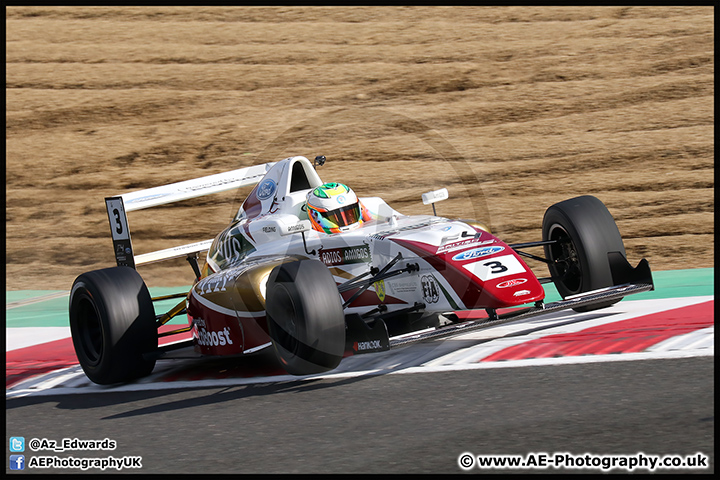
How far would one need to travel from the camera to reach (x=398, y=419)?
4844 mm

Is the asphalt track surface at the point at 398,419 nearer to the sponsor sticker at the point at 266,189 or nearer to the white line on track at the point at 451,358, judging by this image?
Answer: the white line on track at the point at 451,358

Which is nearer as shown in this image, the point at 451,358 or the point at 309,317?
the point at 309,317

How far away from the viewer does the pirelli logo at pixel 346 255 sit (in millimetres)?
6688

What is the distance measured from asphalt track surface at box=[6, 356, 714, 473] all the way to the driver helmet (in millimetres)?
1463

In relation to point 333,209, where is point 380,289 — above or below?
below

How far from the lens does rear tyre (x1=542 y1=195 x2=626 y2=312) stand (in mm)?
6948

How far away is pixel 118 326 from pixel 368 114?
34.9 ft

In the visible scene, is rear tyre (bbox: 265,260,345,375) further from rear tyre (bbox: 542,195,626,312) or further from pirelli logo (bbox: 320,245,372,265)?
rear tyre (bbox: 542,195,626,312)

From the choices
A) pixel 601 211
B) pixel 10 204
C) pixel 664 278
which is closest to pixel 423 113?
pixel 664 278

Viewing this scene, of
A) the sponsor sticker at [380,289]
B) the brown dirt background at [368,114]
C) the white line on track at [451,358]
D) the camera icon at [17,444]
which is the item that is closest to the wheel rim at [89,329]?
the white line on track at [451,358]

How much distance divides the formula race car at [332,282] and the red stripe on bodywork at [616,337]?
0.32 metres

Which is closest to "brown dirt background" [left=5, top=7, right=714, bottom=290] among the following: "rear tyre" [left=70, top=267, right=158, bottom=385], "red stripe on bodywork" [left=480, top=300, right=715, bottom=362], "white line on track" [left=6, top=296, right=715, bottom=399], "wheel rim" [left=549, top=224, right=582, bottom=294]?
"wheel rim" [left=549, top=224, right=582, bottom=294]

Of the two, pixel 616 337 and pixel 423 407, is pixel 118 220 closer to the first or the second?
pixel 423 407

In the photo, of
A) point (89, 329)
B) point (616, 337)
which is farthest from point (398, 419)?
point (89, 329)
